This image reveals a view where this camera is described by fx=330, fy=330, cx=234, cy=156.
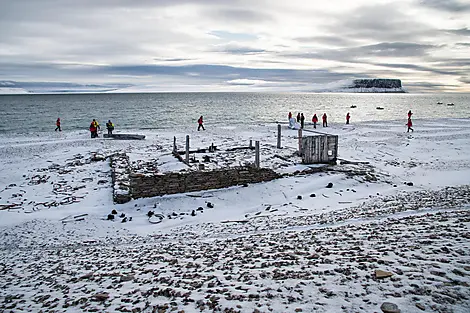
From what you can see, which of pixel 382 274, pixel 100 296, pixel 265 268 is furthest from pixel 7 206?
pixel 382 274

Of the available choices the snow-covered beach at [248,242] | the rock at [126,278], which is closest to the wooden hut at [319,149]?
the snow-covered beach at [248,242]

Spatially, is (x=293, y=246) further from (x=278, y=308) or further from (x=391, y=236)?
(x=278, y=308)

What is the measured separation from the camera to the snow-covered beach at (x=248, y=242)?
4.88 m

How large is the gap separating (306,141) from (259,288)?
11663 mm

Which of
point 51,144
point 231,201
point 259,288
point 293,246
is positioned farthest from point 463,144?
point 51,144

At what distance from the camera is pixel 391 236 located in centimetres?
708

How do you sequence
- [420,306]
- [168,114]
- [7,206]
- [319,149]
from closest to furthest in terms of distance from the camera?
[420,306], [7,206], [319,149], [168,114]

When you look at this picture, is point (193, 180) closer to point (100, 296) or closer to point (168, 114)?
point (100, 296)

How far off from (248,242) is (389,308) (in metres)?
4.13

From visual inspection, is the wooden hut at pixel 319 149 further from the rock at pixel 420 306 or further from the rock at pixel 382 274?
the rock at pixel 420 306

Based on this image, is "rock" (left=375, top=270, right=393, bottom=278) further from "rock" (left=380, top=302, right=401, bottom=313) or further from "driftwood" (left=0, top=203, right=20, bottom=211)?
"driftwood" (left=0, top=203, right=20, bottom=211)

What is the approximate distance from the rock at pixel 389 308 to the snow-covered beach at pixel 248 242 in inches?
1.2

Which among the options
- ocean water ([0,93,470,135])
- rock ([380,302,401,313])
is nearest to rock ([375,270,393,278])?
rock ([380,302,401,313])

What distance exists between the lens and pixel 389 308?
417cm
